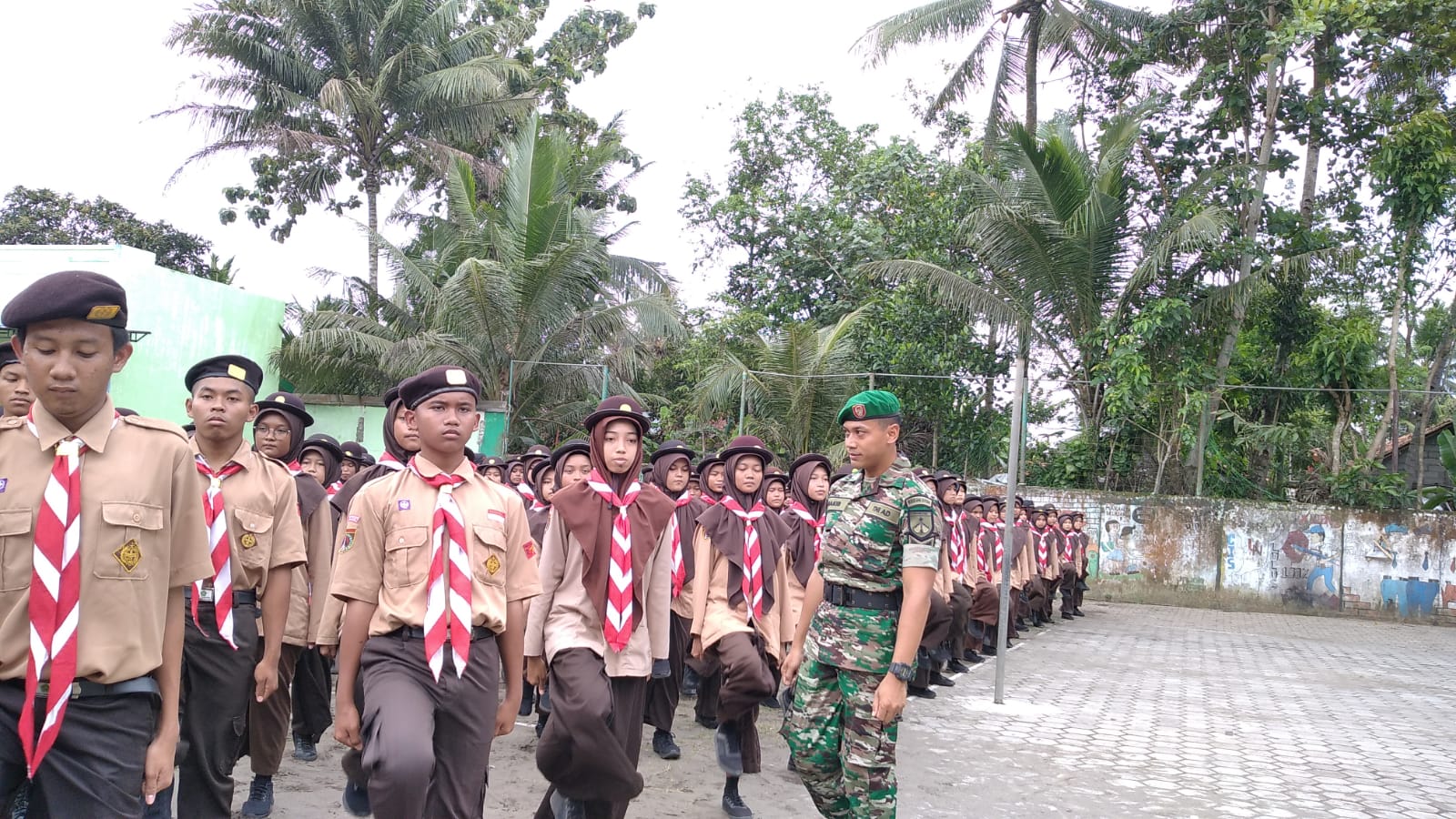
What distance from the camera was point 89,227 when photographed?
1299 inches

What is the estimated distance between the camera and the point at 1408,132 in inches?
773

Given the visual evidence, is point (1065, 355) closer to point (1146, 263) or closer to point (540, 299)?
point (1146, 263)

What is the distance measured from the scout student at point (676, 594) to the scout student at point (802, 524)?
2.16 ft

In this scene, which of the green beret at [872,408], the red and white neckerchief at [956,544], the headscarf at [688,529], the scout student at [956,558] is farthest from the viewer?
the red and white neckerchief at [956,544]

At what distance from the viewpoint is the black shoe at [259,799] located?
5574 mm

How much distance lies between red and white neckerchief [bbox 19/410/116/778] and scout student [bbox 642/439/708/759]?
4094mm

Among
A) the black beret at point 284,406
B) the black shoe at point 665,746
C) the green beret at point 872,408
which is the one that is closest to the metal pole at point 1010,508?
the black shoe at point 665,746

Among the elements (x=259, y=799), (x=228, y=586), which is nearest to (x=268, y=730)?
(x=259, y=799)

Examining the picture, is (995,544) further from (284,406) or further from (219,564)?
(219,564)

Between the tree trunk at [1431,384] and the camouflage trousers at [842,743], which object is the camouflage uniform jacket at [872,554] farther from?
the tree trunk at [1431,384]

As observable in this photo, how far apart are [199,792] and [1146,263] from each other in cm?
1876

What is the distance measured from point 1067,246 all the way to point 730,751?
53.1 ft

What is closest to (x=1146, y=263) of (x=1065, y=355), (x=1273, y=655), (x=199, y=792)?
(x=1065, y=355)

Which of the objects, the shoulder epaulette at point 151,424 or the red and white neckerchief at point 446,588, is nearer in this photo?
the shoulder epaulette at point 151,424
